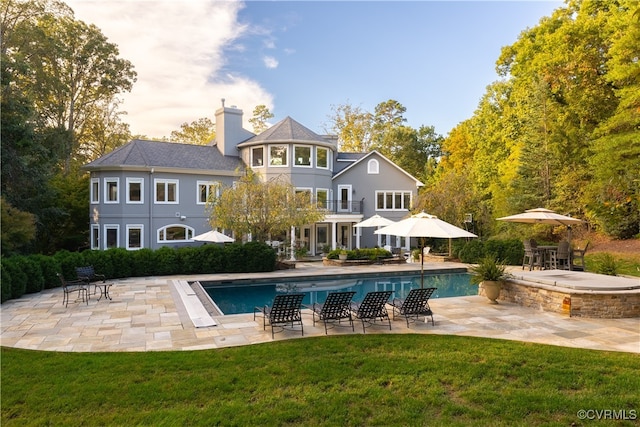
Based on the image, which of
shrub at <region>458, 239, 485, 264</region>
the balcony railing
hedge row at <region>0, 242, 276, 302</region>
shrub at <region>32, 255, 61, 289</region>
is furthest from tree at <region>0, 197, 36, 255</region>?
shrub at <region>458, 239, 485, 264</region>

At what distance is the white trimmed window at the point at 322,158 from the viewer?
2577 cm

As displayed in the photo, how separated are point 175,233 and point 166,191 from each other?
96.4 inches

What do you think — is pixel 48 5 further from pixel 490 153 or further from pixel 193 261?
pixel 490 153

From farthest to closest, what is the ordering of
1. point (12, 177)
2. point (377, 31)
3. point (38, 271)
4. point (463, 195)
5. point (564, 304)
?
1. point (463, 195)
2. point (12, 177)
3. point (377, 31)
4. point (38, 271)
5. point (564, 304)

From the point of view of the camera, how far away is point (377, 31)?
15414 mm

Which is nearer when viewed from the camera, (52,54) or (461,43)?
(461,43)

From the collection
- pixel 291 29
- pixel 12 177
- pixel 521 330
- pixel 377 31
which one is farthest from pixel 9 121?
pixel 521 330

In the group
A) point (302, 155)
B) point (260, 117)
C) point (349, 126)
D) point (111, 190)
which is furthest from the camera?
point (260, 117)

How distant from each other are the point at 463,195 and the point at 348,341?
18.8 metres

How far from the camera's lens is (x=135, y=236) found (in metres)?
22.3

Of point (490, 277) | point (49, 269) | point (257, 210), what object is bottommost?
point (490, 277)

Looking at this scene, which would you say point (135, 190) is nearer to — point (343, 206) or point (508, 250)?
point (343, 206)

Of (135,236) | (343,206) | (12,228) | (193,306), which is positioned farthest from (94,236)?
(193,306)

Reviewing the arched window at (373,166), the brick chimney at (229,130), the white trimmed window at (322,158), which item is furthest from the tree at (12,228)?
the arched window at (373,166)
